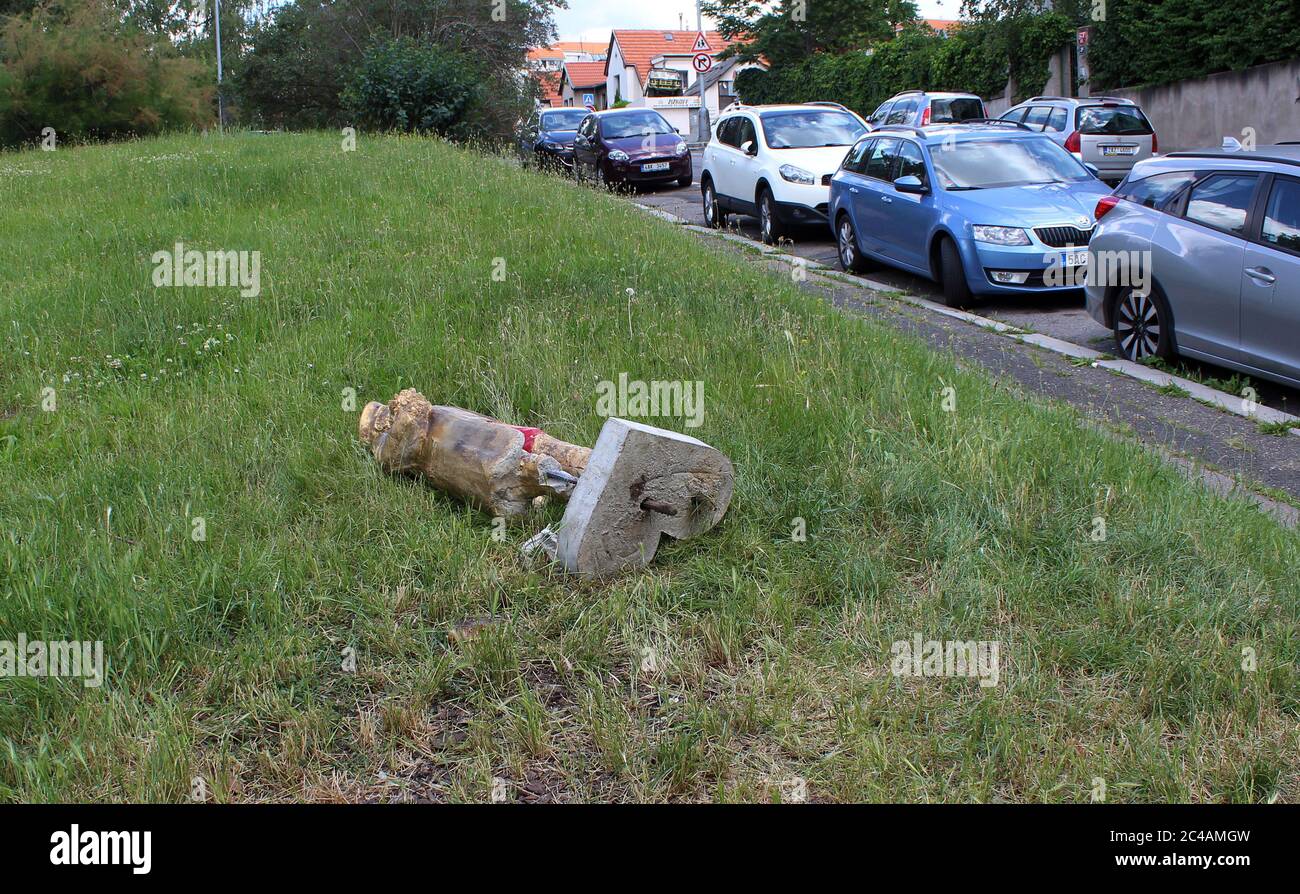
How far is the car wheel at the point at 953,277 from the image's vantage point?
10992mm

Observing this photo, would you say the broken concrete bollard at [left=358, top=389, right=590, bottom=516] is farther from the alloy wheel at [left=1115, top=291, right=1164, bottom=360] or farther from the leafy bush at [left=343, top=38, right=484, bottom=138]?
the leafy bush at [left=343, top=38, right=484, bottom=138]

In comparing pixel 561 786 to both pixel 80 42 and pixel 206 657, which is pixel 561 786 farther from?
pixel 80 42

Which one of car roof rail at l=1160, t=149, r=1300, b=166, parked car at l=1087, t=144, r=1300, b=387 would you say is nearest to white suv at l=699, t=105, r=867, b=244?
parked car at l=1087, t=144, r=1300, b=387

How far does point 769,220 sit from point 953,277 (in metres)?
5.19

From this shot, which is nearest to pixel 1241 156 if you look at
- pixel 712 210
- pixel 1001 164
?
pixel 1001 164

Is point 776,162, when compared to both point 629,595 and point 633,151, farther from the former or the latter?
point 629,595

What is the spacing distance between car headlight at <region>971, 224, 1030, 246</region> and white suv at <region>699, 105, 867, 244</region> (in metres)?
4.28

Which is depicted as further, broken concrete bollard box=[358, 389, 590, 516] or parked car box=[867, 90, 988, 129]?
parked car box=[867, 90, 988, 129]

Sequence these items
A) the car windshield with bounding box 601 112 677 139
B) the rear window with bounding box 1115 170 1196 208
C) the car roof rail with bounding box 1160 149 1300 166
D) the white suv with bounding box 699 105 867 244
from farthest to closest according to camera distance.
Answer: the car windshield with bounding box 601 112 677 139 → the white suv with bounding box 699 105 867 244 → the rear window with bounding box 1115 170 1196 208 → the car roof rail with bounding box 1160 149 1300 166

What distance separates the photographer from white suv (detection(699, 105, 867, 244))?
15.5 m

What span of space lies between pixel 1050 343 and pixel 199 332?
6461 mm

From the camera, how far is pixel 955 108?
24.4 metres
